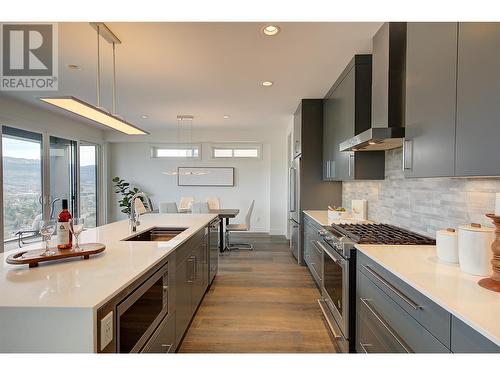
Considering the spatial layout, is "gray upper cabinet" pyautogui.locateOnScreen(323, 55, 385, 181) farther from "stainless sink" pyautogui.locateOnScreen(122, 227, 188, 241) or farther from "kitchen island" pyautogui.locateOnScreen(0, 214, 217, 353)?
"kitchen island" pyautogui.locateOnScreen(0, 214, 217, 353)

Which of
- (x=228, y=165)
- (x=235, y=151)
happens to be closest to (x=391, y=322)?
(x=228, y=165)

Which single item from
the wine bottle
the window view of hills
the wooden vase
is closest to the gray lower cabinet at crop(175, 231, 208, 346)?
the wine bottle

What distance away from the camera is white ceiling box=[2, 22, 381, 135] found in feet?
8.10

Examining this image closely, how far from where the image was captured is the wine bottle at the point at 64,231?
1699 millimetres

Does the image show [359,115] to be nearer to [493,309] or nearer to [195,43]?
[195,43]

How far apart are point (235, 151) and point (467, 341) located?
22.8 feet

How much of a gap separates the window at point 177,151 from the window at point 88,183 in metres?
1.49

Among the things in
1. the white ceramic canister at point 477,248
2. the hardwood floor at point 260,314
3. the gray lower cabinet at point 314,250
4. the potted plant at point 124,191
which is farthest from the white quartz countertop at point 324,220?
the potted plant at point 124,191

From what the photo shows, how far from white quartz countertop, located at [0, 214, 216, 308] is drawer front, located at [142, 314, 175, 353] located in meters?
0.43

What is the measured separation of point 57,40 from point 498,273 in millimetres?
3668

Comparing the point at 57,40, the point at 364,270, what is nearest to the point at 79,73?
the point at 57,40

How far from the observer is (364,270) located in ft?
6.22

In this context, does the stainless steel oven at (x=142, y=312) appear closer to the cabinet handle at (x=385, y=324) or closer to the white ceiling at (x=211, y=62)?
the cabinet handle at (x=385, y=324)

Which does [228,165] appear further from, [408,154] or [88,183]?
[408,154]
